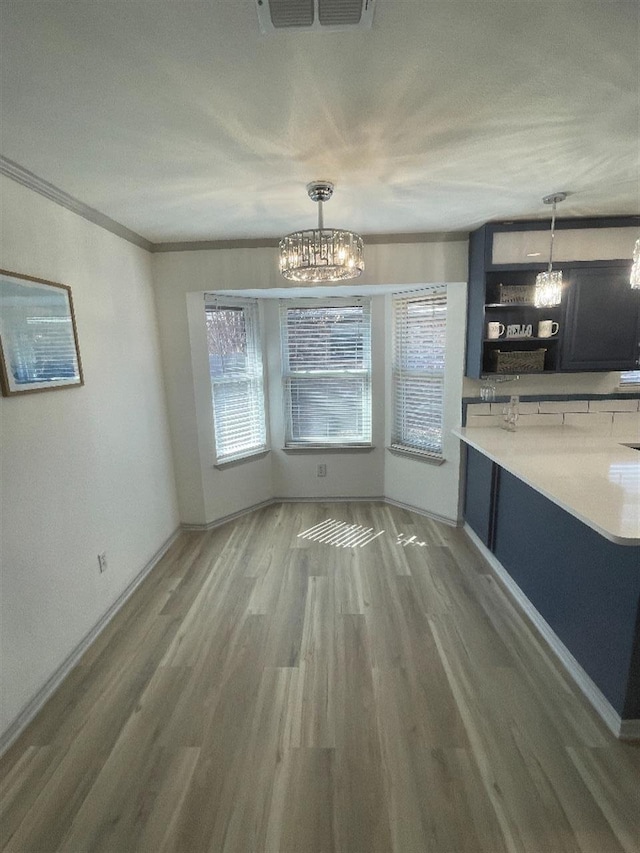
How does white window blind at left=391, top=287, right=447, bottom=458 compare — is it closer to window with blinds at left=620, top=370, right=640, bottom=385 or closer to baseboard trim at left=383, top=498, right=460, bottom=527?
baseboard trim at left=383, top=498, right=460, bottom=527

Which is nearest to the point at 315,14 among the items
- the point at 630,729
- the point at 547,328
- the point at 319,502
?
the point at 547,328

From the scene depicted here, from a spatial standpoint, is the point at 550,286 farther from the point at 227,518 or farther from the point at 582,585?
the point at 227,518

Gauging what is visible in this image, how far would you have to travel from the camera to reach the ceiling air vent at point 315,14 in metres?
0.90

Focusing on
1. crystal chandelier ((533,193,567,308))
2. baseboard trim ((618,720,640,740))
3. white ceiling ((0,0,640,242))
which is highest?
white ceiling ((0,0,640,242))

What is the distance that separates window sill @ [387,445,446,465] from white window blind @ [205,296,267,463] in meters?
1.31

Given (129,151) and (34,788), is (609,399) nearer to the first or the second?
(129,151)

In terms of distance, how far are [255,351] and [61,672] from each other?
271 centimetres

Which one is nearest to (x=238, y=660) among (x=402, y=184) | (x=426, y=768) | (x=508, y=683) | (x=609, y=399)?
(x=426, y=768)

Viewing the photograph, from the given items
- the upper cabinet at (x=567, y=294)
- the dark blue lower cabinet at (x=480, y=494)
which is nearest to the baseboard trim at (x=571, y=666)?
the dark blue lower cabinet at (x=480, y=494)

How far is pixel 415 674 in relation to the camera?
185cm

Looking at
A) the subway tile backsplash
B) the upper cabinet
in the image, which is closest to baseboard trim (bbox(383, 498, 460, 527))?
the subway tile backsplash

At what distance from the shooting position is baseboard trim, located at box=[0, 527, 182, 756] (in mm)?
1566

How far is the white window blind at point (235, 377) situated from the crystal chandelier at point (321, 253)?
66.0 inches

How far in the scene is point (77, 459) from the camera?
202 centimetres
